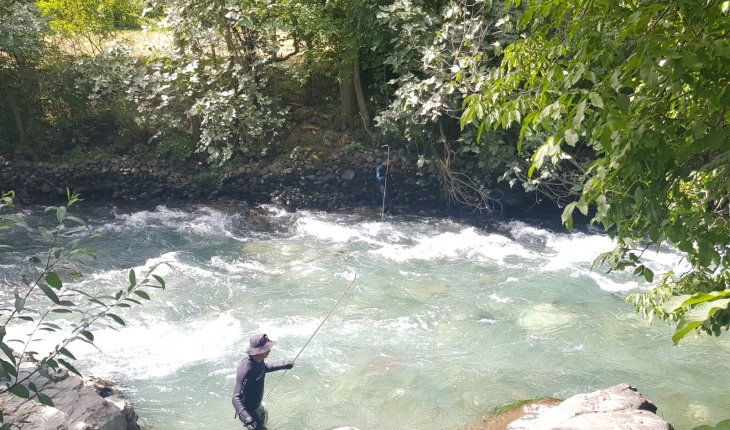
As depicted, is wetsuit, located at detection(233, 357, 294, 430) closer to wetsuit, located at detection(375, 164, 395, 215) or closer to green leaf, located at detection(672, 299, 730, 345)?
green leaf, located at detection(672, 299, 730, 345)

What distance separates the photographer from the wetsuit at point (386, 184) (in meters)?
12.1

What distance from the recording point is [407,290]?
8648 mm

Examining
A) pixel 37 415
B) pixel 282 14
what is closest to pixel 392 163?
pixel 282 14

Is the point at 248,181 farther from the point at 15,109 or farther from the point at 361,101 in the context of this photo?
the point at 15,109

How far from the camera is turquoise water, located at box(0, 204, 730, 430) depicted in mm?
5941

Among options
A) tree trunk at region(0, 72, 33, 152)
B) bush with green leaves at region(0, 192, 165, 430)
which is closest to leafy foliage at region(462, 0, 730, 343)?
bush with green leaves at region(0, 192, 165, 430)

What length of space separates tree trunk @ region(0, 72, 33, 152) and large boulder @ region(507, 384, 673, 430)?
12.6 m

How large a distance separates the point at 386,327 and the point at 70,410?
3.94 meters

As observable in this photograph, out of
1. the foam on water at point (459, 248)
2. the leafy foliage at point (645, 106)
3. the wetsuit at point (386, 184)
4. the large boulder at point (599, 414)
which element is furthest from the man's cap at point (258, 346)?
the wetsuit at point (386, 184)

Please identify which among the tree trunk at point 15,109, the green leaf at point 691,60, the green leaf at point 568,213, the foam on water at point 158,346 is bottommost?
the foam on water at point 158,346

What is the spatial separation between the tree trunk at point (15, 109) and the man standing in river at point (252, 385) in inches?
432

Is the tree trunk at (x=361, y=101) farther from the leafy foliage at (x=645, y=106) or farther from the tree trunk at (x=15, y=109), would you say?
the leafy foliage at (x=645, y=106)

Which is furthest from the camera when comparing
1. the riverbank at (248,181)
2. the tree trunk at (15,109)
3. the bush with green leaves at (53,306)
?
the tree trunk at (15,109)

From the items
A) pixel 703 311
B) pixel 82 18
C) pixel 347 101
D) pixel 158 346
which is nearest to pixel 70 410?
pixel 158 346
